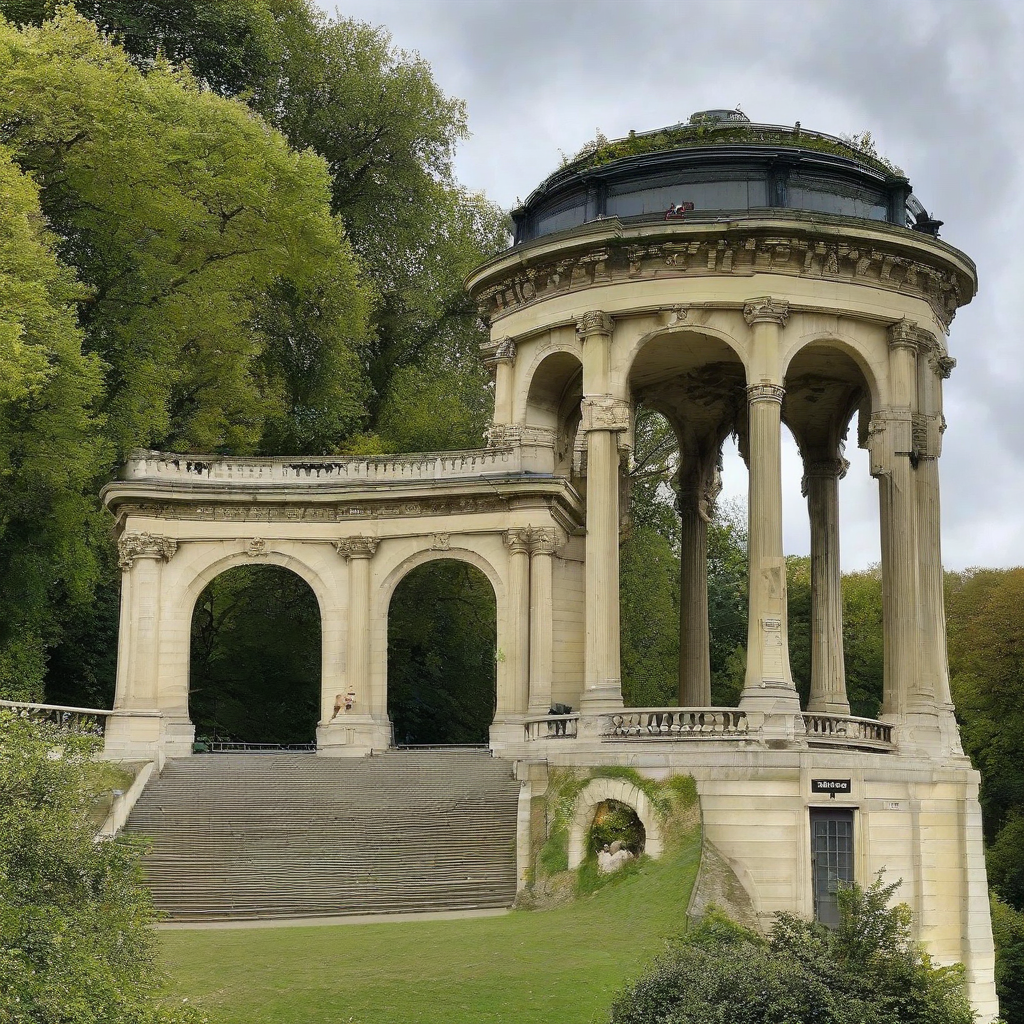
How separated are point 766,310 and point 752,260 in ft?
3.97

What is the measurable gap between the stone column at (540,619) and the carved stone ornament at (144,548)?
9604 mm

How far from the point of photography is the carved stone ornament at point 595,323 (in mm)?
36500

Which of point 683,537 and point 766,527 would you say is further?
point 683,537

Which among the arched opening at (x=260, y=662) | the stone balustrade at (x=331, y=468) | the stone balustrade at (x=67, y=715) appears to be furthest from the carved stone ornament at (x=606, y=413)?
the arched opening at (x=260, y=662)

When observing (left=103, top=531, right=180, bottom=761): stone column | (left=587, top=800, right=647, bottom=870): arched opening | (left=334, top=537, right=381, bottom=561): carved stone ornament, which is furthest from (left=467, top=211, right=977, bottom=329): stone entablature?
(left=103, top=531, right=180, bottom=761): stone column

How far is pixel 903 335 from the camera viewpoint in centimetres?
3659

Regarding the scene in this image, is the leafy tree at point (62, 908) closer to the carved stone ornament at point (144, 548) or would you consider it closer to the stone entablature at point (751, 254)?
the stone entablature at point (751, 254)

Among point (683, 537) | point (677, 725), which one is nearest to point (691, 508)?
point (683, 537)

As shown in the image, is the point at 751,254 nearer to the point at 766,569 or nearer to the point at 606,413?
the point at 606,413

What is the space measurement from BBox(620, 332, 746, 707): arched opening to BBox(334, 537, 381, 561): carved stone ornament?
8.12 m

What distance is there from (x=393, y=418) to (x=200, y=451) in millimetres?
9945

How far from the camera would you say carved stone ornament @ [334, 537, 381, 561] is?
141 ft

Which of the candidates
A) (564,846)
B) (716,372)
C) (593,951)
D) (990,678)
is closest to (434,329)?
(716,372)

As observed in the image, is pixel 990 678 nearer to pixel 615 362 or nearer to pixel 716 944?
pixel 615 362
